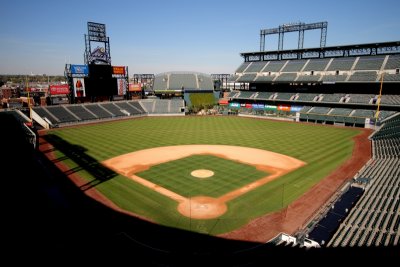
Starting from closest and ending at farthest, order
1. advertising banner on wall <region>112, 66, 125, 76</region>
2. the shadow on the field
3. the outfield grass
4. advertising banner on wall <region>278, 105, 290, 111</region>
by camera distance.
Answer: the outfield grass < the shadow on the field < advertising banner on wall <region>112, 66, 125, 76</region> < advertising banner on wall <region>278, 105, 290, 111</region>

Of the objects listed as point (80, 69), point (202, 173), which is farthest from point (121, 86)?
point (202, 173)

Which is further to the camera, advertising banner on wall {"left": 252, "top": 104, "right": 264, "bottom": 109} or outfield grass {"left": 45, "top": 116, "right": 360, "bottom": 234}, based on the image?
advertising banner on wall {"left": 252, "top": 104, "right": 264, "bottom": 109}

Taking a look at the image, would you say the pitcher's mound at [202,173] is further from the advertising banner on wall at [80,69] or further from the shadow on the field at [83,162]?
the advertising banner on wall at [80,69]

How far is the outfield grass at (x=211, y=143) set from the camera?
1911cm

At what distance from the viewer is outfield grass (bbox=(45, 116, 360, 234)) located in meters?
19.1

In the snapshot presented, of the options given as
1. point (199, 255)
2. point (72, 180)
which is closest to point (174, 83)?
point (72, 180)

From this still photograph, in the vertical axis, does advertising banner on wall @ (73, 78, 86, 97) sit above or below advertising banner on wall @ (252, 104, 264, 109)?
above

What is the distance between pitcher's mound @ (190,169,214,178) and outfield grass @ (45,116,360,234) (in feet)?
4.43

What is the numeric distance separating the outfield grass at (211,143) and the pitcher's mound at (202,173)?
1.35 metres

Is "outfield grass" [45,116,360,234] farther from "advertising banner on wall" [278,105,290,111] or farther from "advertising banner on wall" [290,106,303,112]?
"advertising banner on wall" [278,105,290,111]

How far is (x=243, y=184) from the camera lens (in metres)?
23.8

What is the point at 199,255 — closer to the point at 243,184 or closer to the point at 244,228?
the point at 244,228

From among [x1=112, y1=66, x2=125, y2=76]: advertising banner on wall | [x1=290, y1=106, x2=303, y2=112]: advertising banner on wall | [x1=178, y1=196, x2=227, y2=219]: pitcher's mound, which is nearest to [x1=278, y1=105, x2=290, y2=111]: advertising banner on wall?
[x1=290, y1=106, x2=303, y2=112]: advertising banner on wall

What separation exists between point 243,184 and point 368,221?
1046 centimetres
